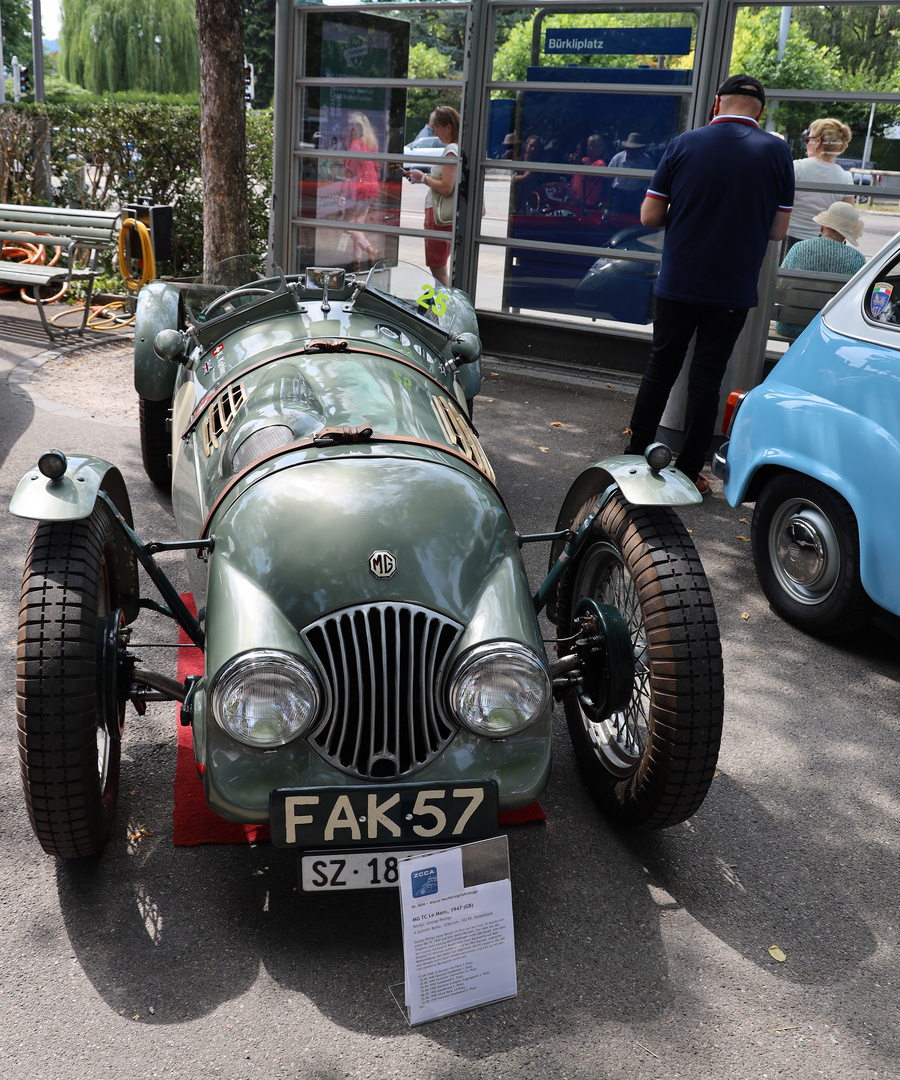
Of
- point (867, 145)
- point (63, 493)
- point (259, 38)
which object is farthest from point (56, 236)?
point (259, 38)

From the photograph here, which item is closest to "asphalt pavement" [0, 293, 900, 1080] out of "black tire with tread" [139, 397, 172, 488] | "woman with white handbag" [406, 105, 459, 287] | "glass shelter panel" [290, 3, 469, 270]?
"black tire with tread" [139, 397, 172, 488]

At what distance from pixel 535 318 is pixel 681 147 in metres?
3.62

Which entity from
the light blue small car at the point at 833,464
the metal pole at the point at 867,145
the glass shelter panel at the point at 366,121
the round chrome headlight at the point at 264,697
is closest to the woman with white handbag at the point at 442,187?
the glass shelter panel at the point at 366,121

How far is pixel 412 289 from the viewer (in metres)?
4.94

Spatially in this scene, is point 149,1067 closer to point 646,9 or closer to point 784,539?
point 784,539

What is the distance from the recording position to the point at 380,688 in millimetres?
2439

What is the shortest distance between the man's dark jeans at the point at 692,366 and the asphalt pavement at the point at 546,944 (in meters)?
2.25

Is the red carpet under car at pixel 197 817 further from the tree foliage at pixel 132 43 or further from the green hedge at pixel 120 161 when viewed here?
the tree foliage at pixel 132 43

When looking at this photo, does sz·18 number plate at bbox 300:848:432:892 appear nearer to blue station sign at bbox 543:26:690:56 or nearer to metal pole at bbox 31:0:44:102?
blue station sign at bbox 543:26:690:56

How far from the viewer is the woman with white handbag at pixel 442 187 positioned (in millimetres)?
8836

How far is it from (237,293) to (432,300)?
3.65 feet

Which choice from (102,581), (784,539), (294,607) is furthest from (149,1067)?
(784,539)

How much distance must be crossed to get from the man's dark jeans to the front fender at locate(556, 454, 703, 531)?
244 centimetres

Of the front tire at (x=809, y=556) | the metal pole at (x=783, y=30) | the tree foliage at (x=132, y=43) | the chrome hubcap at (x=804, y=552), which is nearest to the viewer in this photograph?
the front tire at (x=809, y=556)
